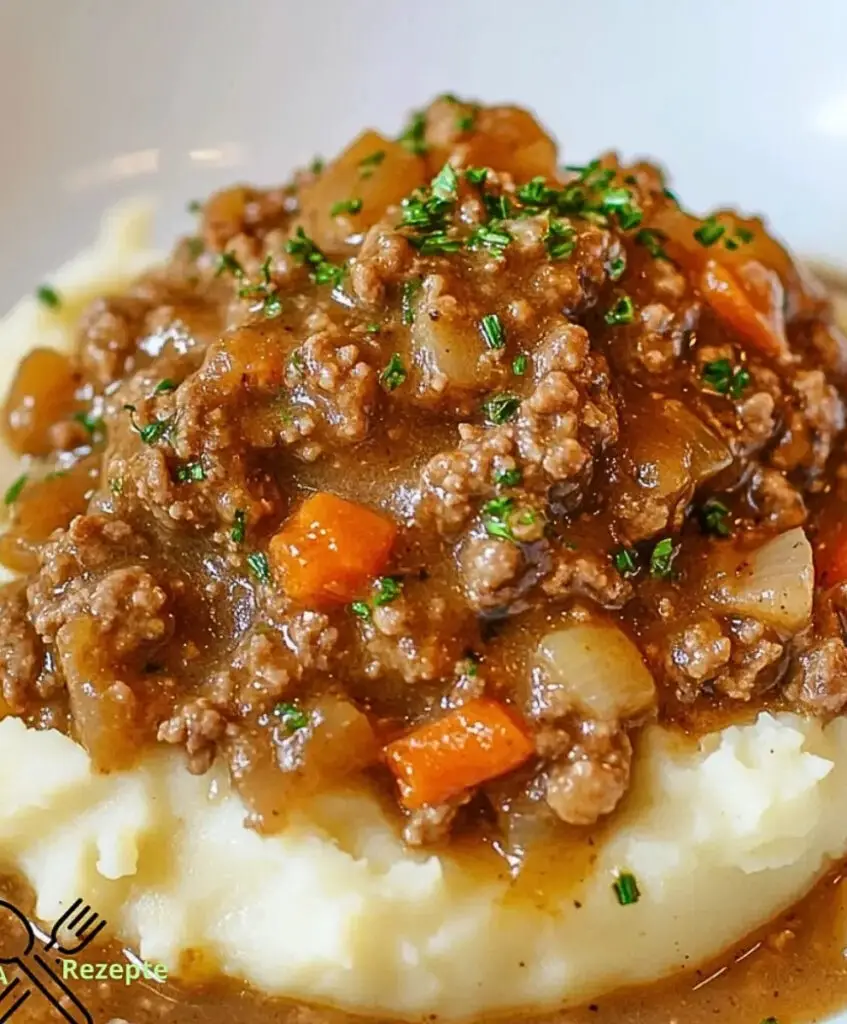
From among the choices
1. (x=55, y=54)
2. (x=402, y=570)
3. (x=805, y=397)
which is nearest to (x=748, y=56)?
(x=805, y=397)

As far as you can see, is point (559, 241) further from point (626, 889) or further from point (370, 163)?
point (626, 889)

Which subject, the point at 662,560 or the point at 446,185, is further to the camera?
the point at 446,185

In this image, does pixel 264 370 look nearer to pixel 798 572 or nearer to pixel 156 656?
pixel 156 656

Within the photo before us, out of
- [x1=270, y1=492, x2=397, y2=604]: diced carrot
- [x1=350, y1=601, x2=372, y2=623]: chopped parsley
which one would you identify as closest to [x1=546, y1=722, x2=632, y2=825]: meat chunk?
[x1=350, y1=601, x2=372, y2=623]: chopped parsley

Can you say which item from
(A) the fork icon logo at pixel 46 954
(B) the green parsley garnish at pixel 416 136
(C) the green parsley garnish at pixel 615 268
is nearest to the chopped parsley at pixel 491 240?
(C) the green parsley garnish at pixel 615 268

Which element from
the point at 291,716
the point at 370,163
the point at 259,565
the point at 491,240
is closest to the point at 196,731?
the point at 291,716

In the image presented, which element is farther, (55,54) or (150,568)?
(55,54)

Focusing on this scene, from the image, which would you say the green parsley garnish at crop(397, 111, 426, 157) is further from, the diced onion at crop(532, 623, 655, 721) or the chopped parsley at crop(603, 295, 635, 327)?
the diced onion at crop(532, 623, 655, 721)
